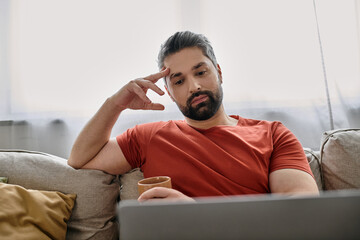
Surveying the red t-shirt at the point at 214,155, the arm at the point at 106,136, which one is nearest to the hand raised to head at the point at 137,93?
the arm at the point at 106,136

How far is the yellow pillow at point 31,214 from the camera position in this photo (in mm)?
979

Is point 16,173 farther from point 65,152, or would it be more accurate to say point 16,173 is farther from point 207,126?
point 207,126

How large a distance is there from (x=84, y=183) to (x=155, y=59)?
0.79 meters

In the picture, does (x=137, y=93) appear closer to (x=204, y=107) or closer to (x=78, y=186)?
(x=204, y=107)

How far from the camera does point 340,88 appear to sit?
61.7 inches

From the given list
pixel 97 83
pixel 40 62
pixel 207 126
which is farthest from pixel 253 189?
pixel 40 62

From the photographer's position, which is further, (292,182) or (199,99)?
(199,99)

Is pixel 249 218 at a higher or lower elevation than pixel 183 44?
lower

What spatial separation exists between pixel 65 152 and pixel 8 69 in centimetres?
58

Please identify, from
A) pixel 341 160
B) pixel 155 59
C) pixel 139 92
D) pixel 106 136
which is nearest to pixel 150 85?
pixel 139 92

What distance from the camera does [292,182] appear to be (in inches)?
37.9

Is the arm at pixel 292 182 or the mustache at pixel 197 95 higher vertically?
the mustache at pixel 197 95

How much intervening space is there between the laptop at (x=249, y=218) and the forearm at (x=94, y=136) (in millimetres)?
860

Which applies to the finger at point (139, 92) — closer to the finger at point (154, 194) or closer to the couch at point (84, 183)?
the couch at point (84, 183)
